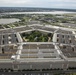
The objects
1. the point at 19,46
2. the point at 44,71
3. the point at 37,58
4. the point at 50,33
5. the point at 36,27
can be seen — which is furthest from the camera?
the point at 36,27

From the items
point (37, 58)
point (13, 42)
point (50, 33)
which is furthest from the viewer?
point (50, 33)

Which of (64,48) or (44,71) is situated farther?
(64,48)

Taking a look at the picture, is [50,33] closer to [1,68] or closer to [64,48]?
[64,48]

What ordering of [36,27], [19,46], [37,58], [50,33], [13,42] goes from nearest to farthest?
1. [37,58]
2. [19,46]
3. [13,42]
4. [50,33]
5. [36,27]

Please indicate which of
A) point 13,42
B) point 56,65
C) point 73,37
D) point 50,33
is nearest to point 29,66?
point 56,65

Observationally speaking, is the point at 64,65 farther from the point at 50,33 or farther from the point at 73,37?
the point at 50,33

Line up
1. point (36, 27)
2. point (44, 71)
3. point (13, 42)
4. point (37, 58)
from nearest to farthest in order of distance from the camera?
point (44, 71)
point (37, 58)
point (13, 42)
point (36, 27)

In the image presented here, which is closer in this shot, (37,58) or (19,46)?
(37,58)

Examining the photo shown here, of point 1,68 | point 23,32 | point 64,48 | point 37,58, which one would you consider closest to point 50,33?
point 23,32
